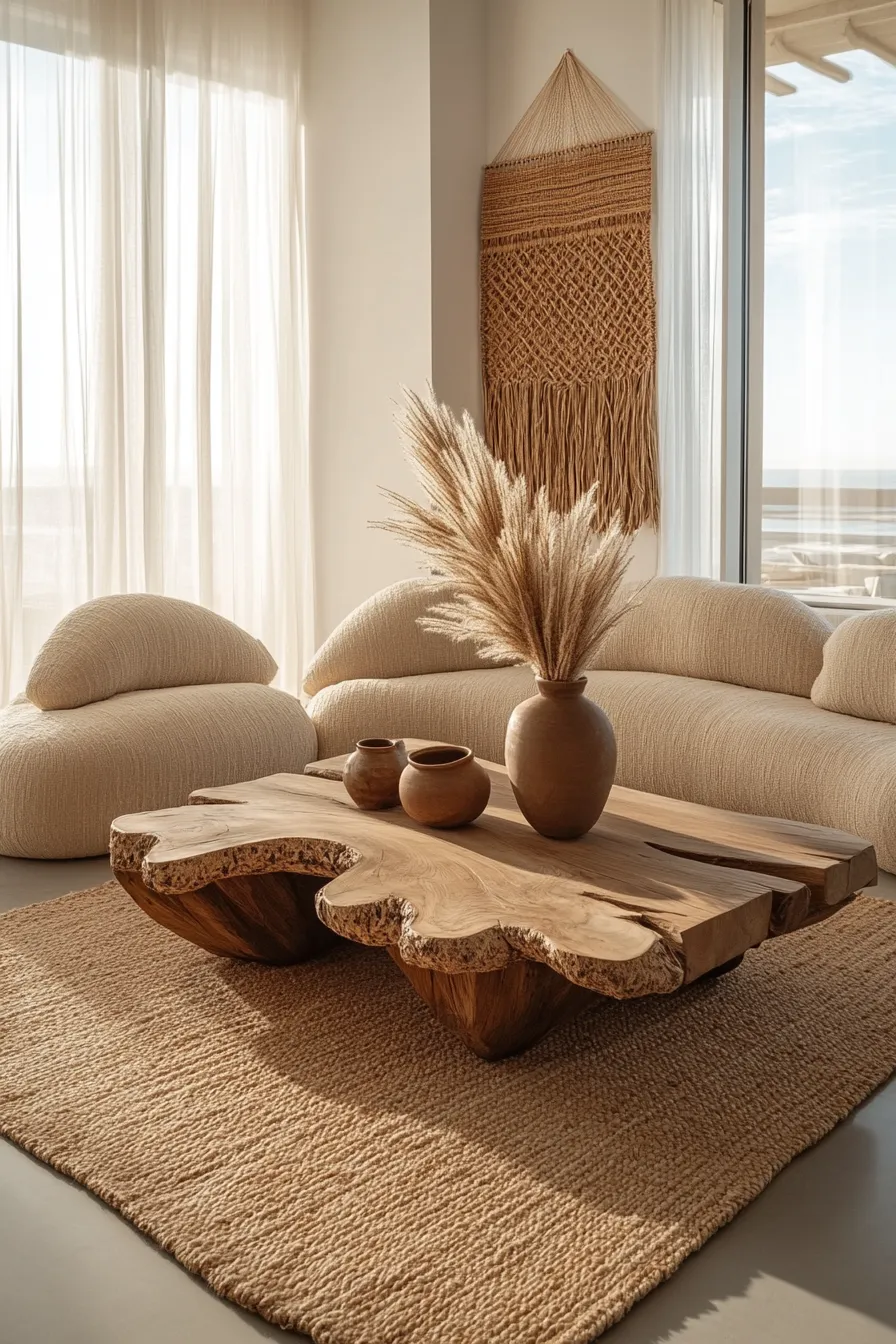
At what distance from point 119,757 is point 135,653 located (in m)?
0.49

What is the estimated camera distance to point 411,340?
4938 mm

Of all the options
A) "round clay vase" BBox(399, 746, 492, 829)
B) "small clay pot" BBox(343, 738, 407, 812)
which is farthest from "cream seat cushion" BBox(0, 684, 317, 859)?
"round clay vase" BBox(399, 746, 492, 829)

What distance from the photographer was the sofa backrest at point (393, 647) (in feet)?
12.2

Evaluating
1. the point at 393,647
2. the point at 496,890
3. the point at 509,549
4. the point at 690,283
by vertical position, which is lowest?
the point at 496,890

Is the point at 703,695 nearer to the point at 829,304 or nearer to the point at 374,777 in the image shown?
the point at 374,777

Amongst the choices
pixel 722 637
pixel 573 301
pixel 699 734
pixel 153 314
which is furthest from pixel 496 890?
pixel 153 314

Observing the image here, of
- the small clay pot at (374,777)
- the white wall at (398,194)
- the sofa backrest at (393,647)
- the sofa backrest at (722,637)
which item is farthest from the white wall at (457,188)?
the small clay pot at (374,777)

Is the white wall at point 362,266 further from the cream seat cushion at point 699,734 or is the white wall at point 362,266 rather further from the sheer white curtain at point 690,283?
the cream seat cushion at point 699,734

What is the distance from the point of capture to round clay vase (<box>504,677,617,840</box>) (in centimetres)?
200

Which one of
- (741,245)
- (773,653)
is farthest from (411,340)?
(773,653)

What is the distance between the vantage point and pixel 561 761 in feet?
6.55

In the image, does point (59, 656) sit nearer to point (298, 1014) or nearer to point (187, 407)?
point (298, 1014)

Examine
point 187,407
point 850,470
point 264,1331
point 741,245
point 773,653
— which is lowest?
point 264,1331

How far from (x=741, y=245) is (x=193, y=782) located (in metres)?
2.80
